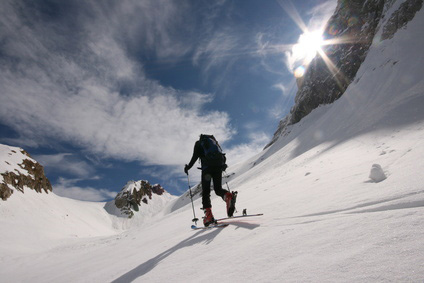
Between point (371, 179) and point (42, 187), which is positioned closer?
point (371, 179)

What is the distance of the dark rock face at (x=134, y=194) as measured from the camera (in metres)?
119

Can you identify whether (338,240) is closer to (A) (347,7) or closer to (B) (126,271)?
(B) (126,271)

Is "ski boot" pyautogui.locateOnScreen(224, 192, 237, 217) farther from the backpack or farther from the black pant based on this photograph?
the backpack

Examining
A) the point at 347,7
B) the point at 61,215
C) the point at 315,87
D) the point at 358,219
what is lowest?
the point at 358,219

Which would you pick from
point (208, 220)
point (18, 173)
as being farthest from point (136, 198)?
point (208, 220)

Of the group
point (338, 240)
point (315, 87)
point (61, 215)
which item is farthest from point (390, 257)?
point (61, 215)

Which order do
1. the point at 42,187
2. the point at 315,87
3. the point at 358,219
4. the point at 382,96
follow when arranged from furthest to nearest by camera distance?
the point at 42,187
the point at 315,87
the point at 382,96
the point at 358,219

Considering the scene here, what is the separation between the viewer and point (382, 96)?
15.8 m

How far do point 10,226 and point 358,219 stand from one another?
131 ft

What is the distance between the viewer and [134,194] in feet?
455

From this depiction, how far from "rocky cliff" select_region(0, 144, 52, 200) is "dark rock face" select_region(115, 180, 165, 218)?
66331mm

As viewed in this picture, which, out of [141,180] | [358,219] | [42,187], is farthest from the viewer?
[141,180]

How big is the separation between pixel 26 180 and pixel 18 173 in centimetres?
225

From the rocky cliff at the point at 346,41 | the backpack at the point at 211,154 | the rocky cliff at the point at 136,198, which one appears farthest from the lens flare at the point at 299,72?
the rocky cliff at the point at 136,198
